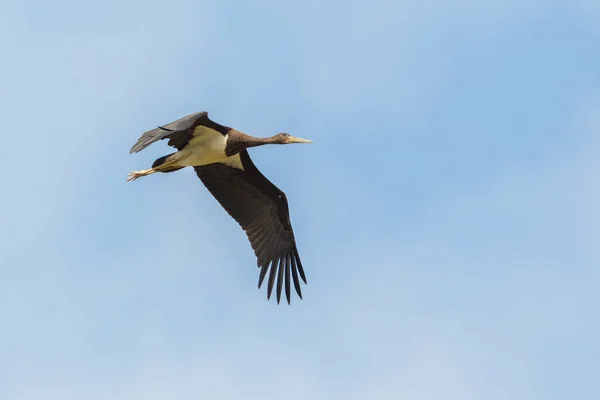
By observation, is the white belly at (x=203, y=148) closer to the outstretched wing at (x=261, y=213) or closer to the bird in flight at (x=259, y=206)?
the bird in flight at (x=259, y=206)

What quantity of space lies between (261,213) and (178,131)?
5273 millimetres

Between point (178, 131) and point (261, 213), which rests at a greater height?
point (261, 213)

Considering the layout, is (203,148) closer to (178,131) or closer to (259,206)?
(259,206)

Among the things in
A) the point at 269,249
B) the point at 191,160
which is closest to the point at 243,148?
the point at 191,160

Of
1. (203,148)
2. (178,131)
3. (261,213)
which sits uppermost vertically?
(261,213)

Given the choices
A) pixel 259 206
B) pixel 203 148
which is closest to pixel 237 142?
pixel 203 148

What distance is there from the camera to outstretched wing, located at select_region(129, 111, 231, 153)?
20422mm

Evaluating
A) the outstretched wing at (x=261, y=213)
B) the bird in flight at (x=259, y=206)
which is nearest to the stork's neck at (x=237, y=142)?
the bird in flight at (x=259, y=206)

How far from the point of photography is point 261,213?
25734 mm

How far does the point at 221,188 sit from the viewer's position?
25438 millimetres

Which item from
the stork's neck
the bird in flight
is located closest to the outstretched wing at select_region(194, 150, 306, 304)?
the bird in flight

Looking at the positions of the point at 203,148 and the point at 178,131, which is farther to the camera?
the point at 203,148

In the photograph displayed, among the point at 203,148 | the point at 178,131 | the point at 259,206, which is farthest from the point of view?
the point at 259,206

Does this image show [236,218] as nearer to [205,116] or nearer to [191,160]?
[191,160]
